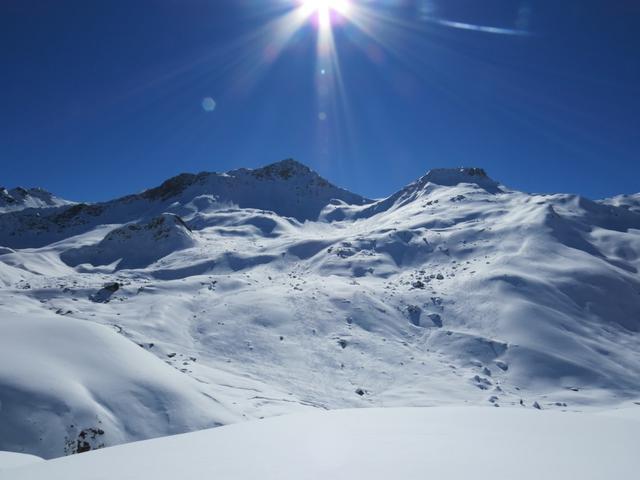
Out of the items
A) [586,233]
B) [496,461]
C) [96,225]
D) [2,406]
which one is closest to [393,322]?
[2,406]

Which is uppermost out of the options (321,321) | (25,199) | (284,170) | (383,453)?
(284,170)

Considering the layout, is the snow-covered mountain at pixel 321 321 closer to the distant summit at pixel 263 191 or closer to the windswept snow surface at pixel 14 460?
the windswept snow surface at pixel 14 460

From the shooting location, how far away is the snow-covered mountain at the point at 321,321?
11352mm

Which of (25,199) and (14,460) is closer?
(14,460)

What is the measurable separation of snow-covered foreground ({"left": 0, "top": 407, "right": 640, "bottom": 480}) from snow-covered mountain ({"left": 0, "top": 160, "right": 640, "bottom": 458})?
591 cm

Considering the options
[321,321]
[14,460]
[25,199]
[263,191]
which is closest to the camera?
[14,460]

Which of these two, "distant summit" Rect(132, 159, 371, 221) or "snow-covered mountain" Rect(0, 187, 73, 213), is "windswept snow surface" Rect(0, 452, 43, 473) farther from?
"snow-covered mountain" Rect(0, 187, 73, 213)

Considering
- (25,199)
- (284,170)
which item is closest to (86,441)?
(284,170)

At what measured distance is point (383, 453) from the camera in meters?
4.48

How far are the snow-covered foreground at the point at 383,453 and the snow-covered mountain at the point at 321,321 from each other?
591 centimetres

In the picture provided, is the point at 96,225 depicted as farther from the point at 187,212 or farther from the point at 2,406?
the point at 2,406

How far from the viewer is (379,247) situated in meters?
51.9

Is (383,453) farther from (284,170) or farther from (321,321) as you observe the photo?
(284,170)

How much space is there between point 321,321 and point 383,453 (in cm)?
2651
